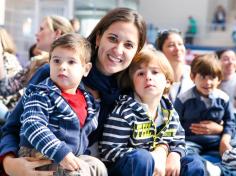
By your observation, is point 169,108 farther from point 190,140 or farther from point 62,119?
point 190,140

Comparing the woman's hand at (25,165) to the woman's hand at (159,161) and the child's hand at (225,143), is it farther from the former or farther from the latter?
the child's hand at (225,143)

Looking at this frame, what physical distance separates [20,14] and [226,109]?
10140 millimetres

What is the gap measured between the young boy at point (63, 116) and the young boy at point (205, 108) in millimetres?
1251

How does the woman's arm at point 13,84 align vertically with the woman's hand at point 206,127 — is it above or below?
above

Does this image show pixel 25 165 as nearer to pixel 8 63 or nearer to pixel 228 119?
pixel 228 119

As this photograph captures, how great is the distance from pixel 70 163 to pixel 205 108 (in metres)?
1.56

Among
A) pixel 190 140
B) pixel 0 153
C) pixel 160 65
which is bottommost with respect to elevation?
pixel 190 140

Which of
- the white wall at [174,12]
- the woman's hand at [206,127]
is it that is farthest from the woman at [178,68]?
the white wall at [174,12]

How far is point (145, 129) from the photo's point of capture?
77.3 inches

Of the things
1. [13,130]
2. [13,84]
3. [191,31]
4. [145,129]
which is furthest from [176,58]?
[191,31]

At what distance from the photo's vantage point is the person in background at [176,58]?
127 inches

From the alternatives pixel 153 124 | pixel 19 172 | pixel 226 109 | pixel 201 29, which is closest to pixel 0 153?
pixel 19 172

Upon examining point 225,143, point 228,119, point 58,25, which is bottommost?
point 225,143

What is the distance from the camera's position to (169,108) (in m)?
2.13
